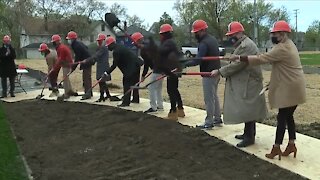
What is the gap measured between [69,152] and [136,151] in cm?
102

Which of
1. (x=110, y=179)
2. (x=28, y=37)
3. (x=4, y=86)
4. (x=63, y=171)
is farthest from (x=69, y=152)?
(x=28, y=37)

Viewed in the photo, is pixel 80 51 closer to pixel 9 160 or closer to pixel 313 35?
pixel 9 160

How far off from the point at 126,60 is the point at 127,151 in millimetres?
4406

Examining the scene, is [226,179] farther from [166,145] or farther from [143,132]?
[143,132]

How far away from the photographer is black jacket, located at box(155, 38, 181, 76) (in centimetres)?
782

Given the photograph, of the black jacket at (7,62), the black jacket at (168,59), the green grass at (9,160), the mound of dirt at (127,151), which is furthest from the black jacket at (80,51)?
the black jacket at (168,59)

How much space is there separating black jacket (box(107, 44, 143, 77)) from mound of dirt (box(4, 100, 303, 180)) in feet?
3.96

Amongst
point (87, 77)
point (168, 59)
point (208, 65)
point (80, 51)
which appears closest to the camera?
point (168, 59)

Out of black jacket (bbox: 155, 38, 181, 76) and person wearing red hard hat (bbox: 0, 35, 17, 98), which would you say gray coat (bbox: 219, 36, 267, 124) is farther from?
person wearing red hard hat (bbox: 0, 35, 17, 98)

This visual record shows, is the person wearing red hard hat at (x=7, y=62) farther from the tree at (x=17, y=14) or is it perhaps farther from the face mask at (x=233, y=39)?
the tree at (x=17, y=14)

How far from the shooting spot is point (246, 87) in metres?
6.93

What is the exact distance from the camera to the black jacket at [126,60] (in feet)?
36.0

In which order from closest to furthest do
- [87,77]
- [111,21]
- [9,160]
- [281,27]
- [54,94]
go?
[281,27] → [9,160] → [111,21] → [87,77] → [54,94]

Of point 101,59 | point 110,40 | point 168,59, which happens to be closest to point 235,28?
point 168,59
